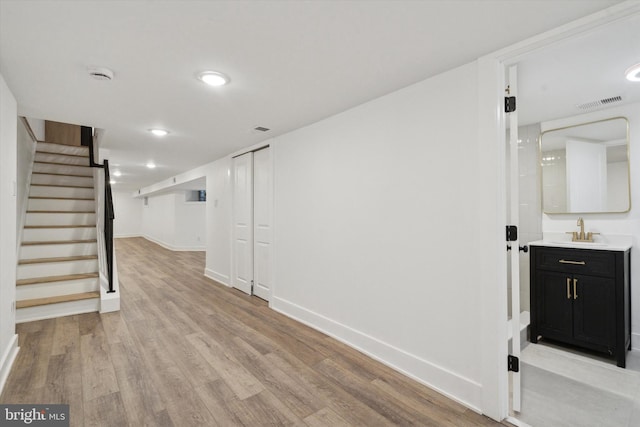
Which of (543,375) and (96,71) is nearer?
(96,71)

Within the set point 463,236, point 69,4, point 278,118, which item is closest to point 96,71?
point 69,4

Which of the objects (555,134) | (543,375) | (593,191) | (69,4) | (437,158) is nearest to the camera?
(69,4)

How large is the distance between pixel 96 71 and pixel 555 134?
4080 millimetres

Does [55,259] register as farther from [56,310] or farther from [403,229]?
[403,229]

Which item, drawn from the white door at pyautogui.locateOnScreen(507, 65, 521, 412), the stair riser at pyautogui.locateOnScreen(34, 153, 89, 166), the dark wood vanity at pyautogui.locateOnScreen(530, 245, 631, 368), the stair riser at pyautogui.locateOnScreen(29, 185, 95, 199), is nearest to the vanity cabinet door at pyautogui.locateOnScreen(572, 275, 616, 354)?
the dark wood vanity at pyautogui.locateOnScreen(530, 245, 631, 368)

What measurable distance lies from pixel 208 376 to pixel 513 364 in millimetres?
2054

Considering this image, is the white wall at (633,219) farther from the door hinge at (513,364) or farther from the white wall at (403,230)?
the white wall at (403,230)

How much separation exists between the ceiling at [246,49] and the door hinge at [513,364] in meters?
1.83

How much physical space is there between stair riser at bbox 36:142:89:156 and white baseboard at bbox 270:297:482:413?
519 cm

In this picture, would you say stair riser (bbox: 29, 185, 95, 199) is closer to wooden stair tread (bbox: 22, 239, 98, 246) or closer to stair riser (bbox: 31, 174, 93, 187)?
stair riser (bbox: 31, 174, 93, 187)

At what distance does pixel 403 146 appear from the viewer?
2297 millimetres

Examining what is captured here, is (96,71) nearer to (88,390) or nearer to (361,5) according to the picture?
(361,5)

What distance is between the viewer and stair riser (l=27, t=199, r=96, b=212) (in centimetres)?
429

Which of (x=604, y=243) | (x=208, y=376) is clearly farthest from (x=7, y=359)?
(x=604, y=243)
